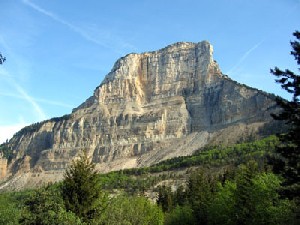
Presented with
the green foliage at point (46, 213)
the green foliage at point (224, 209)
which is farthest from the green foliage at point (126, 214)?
the green foliage at point (224, 209)

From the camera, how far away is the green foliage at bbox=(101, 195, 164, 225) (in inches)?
1322

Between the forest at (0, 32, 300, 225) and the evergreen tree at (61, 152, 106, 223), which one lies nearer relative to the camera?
the forest at (0, 32, 300, 225)

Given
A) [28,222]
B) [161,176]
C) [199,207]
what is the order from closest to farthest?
[28,222] → [199,207] → [161,176]

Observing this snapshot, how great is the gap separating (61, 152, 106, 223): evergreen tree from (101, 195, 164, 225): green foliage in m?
1.12

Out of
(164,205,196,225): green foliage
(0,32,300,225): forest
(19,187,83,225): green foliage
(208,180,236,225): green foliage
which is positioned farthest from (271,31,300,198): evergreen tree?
(164,205,196,225): green foliage

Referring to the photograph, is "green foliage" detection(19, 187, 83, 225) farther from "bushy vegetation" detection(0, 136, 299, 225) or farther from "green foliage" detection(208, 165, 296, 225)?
"green foliage" detection(208, 165, 296, 225)

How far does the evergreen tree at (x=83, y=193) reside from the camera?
32.5 meters

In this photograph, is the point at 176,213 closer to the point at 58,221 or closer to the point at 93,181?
the point at 93,181

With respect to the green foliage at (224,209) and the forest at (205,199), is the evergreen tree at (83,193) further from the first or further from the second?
the green foliage at (224,209)

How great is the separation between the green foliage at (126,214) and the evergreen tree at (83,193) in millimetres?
1116

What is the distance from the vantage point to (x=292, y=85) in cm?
2583

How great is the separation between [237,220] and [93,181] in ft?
78.1

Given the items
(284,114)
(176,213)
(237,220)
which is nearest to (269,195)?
(237,220)

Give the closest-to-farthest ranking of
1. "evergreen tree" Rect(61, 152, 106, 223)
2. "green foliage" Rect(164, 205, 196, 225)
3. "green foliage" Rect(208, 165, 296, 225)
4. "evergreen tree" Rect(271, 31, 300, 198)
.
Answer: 1. "evergreen tree" Rect(271, 31, 300, 198)
2. "evergreen tree" Rect(61, 152, 106, 223)
3. "green foliage" Rect(208, 165, 296, 225)
4. "green foliage" Rect(164, 205, 196, 225)
